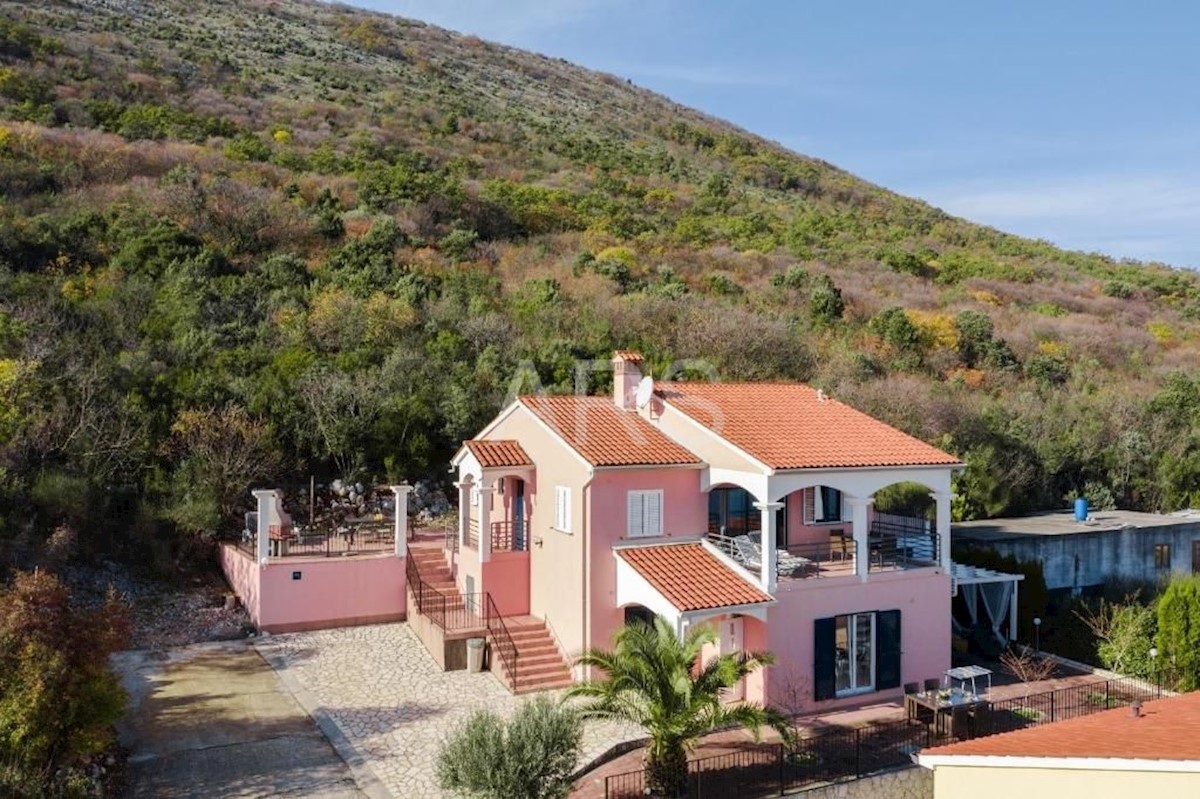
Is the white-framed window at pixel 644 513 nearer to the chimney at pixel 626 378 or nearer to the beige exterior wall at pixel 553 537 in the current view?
the beige exterior wall at pixel 553 537

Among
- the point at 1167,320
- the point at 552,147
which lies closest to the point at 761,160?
the point at 552,147

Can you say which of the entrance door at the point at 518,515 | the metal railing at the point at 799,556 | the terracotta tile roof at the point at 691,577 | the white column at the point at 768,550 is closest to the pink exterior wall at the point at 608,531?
the terracotta tile roof at the point at 691,577

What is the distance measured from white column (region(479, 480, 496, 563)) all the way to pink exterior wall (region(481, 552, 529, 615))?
21cm

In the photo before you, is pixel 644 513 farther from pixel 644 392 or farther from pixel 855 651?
pixel 855 651

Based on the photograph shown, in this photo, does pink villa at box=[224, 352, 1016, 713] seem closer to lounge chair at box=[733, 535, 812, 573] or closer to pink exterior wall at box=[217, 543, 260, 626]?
lounge chair at box=[733, 535, 812, 573]

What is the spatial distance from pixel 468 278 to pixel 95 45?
138 ft

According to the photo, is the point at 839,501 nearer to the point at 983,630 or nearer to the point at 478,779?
the point at 983,630

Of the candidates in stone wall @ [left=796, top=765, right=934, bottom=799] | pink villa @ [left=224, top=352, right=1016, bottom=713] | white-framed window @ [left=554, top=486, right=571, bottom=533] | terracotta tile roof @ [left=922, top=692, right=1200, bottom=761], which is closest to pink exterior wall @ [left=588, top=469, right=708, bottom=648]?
pink villa @ [left=224, top=352, right=1016, bottom=713]

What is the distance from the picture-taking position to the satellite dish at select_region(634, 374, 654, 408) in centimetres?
2162

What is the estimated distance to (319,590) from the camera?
22047 mm

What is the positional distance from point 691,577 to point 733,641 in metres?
1.74

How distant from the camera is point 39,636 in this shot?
42.4 feet

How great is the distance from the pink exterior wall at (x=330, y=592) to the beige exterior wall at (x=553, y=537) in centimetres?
395

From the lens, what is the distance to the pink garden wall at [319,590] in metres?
21.5
